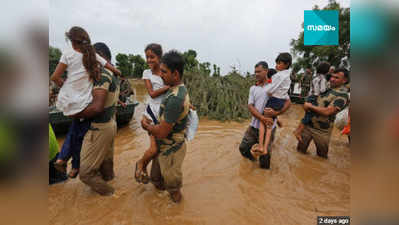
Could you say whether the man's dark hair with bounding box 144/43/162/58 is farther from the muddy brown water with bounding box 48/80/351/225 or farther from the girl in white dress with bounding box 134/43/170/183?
the muddy brown water with bounding box 48/80/351/225

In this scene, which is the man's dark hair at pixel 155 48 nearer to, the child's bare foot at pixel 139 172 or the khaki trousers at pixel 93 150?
the khaki trousers at pixel 93 150

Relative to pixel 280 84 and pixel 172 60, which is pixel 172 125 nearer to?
pixel 172 60

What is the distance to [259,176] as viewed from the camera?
3.19 metres

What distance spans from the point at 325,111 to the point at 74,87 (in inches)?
154

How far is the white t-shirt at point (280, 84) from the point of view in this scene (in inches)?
124

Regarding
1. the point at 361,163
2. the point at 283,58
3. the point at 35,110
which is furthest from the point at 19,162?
the point at 283,58

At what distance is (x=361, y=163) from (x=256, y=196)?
1732 mm

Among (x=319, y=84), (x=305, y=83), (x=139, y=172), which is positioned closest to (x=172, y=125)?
(x=139, y=172)

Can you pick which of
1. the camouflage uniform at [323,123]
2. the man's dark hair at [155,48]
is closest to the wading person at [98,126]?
the man's dark hair at [155,48]

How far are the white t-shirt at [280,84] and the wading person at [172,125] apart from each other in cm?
179

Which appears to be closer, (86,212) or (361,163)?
(361,163)

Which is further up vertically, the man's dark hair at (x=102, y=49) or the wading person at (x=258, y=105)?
the man's dark hair at (x=102, y=49)

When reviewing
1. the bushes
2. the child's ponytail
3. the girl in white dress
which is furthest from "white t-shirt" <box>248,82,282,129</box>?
the bushes

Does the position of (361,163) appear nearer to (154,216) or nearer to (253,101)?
(154,216)
